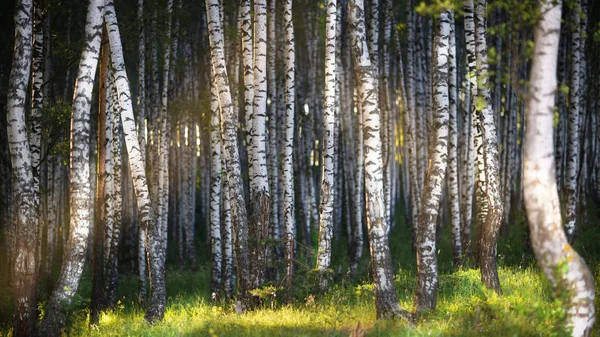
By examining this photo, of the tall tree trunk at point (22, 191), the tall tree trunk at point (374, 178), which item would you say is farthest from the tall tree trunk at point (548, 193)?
the tall tree trunk at point (22, 191)

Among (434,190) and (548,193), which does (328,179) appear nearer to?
(434,190)

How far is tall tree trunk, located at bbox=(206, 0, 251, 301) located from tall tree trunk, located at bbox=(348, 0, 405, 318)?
2.78 m

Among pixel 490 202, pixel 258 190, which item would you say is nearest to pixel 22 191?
pixel 258 190

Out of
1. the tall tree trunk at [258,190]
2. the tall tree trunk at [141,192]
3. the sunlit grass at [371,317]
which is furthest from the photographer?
the tall tree trunk at [258,190]

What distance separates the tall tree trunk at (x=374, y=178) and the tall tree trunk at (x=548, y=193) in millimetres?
2610

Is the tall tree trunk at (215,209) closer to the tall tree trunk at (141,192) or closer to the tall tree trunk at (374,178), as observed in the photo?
the tall tree trunk at (141,192)

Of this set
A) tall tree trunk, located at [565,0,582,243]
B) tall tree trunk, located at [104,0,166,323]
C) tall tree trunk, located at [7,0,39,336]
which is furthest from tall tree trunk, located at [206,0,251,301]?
tall tree trunk, located at [565,0,582,243]

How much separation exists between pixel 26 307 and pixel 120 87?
4263 millimetres

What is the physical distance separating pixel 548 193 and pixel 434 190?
235 centimetres

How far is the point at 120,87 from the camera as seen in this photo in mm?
11188

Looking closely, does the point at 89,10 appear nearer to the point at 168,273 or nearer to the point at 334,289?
the point at 334,289

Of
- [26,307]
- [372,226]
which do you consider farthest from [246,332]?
[26,307]

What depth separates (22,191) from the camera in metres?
10.3

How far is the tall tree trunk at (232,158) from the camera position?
36.7 feet
